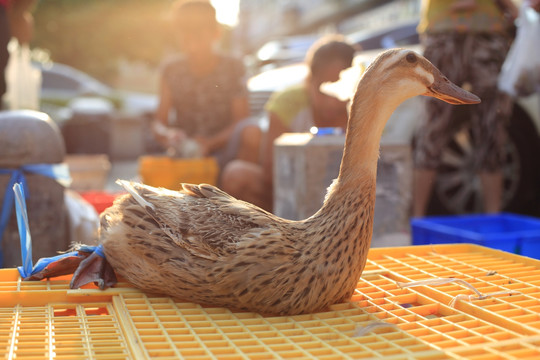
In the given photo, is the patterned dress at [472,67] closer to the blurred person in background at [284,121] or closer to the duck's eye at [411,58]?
the blurred person in background at [284,121]

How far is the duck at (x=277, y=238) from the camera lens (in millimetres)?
1820

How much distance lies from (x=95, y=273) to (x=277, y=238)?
71 centimetres

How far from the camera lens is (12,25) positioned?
461 cm

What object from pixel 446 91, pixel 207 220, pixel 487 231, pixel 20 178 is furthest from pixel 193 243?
pixel 487 231

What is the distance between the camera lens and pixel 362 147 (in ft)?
6.40

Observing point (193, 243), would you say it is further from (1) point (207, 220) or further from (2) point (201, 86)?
(2) point (201, 86)

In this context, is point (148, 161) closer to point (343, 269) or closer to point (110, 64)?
point (343, 269)

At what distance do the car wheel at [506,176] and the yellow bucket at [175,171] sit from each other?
216 cm

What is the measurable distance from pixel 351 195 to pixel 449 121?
→ 3.00m

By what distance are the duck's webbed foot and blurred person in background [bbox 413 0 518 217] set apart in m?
3.09

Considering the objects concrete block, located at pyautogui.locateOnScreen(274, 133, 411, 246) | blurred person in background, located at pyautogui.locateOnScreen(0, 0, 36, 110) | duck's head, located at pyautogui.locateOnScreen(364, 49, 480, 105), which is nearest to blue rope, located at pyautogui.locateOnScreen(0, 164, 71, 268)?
concrete block, located at pyautogui.locateOnScreen(274, 133, 411, 246)

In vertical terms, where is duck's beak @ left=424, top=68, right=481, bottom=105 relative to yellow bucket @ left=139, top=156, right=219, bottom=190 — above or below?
above

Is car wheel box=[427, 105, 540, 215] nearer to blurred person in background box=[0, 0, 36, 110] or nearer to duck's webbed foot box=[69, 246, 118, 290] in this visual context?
blurred person in background box=[0, 0, 36, 110]

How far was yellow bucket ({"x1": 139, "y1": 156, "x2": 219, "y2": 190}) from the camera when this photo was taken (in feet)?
15.5
